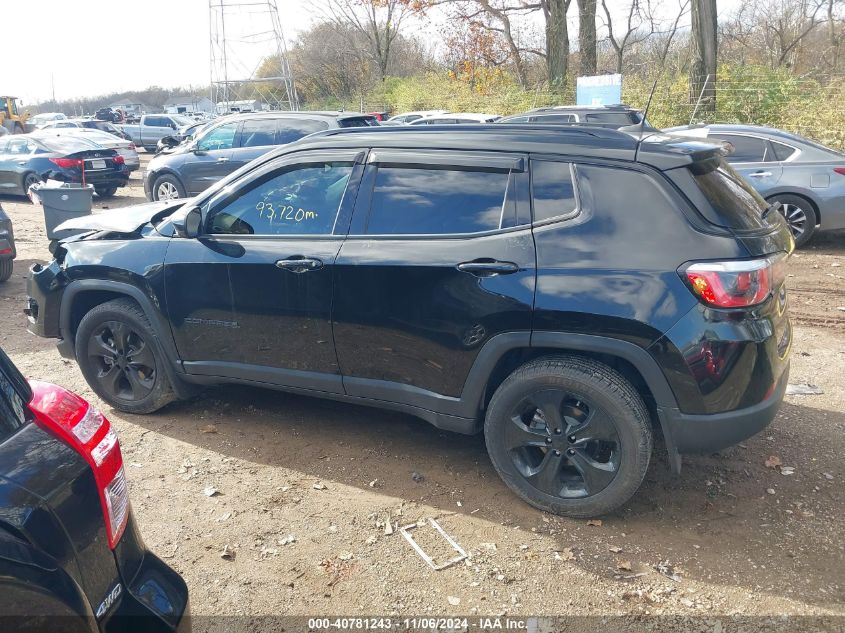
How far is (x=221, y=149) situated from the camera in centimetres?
1288

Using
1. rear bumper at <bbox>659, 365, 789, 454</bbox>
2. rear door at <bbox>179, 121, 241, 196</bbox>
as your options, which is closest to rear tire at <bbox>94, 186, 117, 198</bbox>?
rear door at <bbox>179, 121, 241, 196</bbox>

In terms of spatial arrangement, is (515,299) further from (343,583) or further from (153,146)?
(153,146)

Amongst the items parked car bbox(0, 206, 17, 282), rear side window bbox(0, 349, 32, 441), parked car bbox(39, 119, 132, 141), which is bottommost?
parked car bbox(0, 206, 17, 282)

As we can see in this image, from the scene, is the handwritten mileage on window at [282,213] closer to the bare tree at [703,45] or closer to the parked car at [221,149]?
the parked car at [221,149]

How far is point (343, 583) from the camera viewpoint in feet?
10.2

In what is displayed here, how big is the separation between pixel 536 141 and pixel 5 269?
24.6ft

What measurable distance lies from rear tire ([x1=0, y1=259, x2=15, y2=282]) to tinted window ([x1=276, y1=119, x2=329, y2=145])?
479 centimetres

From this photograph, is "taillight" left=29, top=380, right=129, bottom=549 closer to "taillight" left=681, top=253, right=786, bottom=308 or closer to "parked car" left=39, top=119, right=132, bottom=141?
"taillight" left=681, top=253, right=786, bottom=308

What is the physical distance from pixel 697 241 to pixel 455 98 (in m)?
23.7

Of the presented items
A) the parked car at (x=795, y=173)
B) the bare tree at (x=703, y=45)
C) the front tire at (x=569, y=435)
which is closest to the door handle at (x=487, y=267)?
the front tire at (x=569, y=435)

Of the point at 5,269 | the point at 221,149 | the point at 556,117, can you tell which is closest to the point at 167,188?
the point at 221,149

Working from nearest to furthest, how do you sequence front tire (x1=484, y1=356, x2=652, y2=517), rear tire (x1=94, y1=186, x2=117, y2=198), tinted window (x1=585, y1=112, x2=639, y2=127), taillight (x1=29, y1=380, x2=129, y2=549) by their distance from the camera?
taillight (x1=29, y1=380, x2=129, y2=549) < front tire (x1=484, y1=356, x2=652, y2=517) < tinted window (x1=585, y1=112, x2=639, y2=127) < rear tire (x1=94, y1=186, x2=117, y2=198)

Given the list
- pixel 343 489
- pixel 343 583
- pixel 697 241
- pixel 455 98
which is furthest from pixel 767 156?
pixel 455 98

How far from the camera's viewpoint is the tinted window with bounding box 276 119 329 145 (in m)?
11.2
